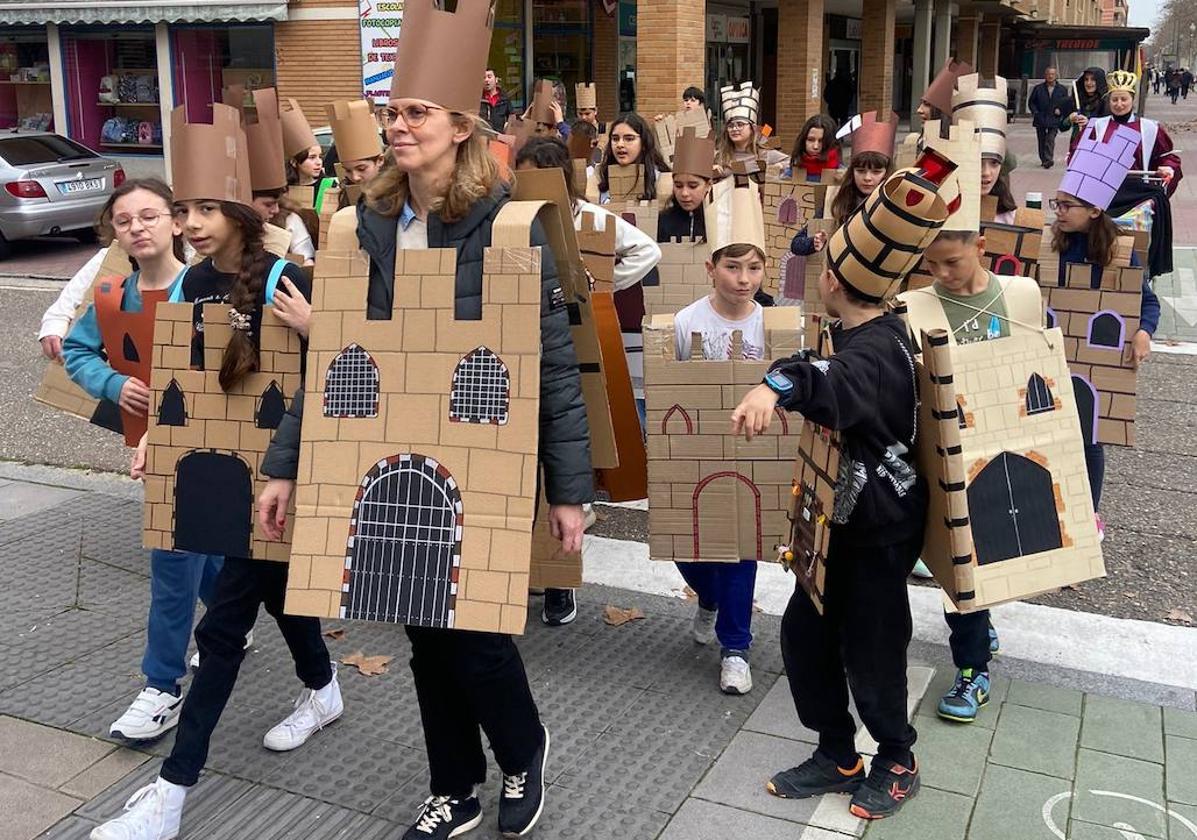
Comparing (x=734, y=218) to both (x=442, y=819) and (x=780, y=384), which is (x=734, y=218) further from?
(x=442, y=819)

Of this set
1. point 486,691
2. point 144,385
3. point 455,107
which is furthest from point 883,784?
point 144,385

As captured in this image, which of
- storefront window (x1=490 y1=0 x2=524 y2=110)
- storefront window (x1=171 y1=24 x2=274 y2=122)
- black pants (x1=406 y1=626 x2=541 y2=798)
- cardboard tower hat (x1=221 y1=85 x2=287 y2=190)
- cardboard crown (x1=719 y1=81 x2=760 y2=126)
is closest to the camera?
black pants (x1=406 y1=626 x2=541 y2=798)

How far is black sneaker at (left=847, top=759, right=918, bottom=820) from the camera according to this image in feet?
11.2

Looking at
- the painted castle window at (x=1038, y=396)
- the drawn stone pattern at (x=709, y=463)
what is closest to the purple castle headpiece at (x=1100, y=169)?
the painted castle window at (x=1038, y=396)

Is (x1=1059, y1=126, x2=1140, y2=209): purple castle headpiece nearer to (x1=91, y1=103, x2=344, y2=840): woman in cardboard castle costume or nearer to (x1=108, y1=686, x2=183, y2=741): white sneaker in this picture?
(x1=91, y1=103, x2=344, y2=840): woman in cardboard castle costume

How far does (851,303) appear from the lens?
10.4ft

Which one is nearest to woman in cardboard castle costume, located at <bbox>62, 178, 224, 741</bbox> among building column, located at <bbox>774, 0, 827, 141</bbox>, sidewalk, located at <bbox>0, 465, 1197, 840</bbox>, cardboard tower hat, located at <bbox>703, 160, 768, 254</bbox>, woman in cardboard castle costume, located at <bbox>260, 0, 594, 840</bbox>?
sidewalk, located at <bbox>0, 465, 1197, 840</bbox>

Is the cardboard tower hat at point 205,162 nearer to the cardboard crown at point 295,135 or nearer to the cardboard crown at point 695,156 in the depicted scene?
the cardboard crown at point 695,156

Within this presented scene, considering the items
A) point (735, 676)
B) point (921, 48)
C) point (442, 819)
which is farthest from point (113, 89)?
point (921, 48)

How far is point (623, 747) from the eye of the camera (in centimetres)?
387

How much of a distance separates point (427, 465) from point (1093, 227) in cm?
290

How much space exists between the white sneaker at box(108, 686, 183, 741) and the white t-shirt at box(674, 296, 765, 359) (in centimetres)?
207

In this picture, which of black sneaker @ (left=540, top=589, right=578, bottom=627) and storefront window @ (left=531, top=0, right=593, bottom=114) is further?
storefront window @ (left=531, top=0, right=593, bottom=114)

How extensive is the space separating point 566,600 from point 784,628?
1459 mm
